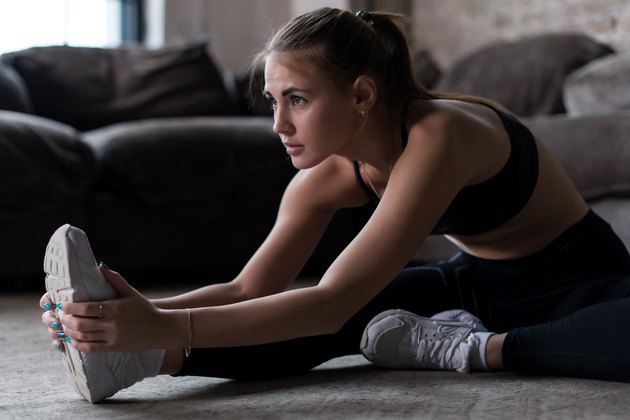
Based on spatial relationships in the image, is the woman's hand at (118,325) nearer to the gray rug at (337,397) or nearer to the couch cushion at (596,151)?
the gray rug at (337,397)

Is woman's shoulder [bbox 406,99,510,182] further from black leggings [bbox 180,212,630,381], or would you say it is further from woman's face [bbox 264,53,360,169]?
black leggings [bbox 180,212,630,381]

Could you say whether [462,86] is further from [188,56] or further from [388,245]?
[388,245]

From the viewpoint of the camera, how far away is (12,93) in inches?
127

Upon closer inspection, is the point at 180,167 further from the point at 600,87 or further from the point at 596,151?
the point at 600,87

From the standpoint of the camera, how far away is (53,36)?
427 centimetres

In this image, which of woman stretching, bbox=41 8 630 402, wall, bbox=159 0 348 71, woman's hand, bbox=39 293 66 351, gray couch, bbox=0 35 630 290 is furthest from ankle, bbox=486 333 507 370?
wall, bbox=159 0 348 71

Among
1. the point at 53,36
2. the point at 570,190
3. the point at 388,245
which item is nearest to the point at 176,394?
the point at 388,245

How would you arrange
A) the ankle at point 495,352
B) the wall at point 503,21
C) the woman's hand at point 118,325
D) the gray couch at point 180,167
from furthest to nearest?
the wall at point 503,21 → the gray couch at point 180,167 → the ankle at point 495,352 → the woman's hand at point 118,325

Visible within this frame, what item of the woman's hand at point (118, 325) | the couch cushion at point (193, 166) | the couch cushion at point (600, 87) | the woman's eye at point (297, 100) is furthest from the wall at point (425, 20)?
the woman's hand at point (118, 325)

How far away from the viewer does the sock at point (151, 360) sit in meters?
1.32

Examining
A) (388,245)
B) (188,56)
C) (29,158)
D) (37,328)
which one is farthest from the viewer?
(188,56)

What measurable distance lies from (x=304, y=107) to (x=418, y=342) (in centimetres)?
43

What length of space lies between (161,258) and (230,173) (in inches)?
13.4

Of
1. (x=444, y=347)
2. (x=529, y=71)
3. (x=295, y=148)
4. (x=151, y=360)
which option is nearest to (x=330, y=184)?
(x=295, y=148)
